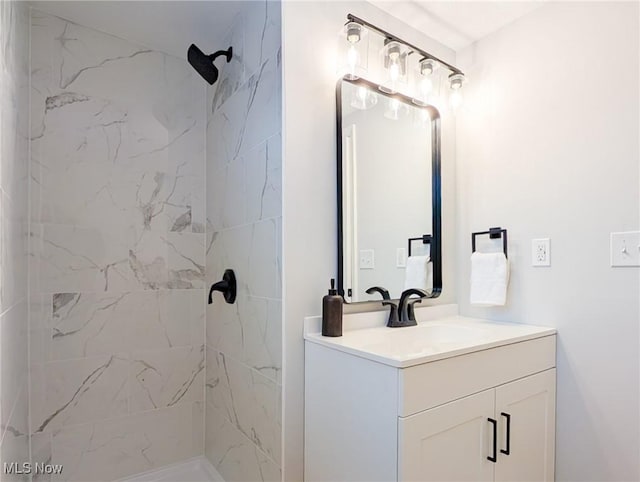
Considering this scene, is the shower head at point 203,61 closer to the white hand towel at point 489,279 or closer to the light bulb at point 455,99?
the light bulb at point 455,99

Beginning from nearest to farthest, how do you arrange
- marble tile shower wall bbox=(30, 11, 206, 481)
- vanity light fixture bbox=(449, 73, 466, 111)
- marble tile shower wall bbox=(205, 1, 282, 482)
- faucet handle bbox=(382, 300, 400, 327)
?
1. marble tile shower wall bbox=(205, 1, 282, 482)
2. faucet handle bbox=(382, 300, 400, 327)
3. marble tile shower wall bbox=(30, 11, 206, 481)
4. vanity light fixture bbox=(449, 73, 466, 111)

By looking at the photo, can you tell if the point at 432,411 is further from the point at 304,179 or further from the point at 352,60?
the point at 352,60

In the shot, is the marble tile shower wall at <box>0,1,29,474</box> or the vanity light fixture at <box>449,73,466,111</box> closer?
the marble tile shower wall at <box>0,1,29,474</box>

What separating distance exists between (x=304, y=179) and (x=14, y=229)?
1.05 metres

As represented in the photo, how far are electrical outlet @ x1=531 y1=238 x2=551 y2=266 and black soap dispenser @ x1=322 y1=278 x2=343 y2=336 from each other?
92 cm

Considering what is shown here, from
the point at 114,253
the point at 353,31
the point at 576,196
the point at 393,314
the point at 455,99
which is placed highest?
the point at 353,31

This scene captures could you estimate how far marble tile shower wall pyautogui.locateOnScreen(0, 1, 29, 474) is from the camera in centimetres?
109

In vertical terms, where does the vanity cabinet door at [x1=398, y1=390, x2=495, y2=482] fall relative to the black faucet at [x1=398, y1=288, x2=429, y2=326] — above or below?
below

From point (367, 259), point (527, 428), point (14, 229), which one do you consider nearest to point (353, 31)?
point (367, 259)

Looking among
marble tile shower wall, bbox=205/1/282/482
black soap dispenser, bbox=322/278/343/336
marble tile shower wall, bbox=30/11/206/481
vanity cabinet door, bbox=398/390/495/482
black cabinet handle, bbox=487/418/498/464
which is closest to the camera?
vanity cabinet door, bbox=398/390/495/482

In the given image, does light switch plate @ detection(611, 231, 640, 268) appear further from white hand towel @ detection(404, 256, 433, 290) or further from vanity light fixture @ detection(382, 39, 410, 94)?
vanity light fixture @ detection(382, 39, 410, 94)

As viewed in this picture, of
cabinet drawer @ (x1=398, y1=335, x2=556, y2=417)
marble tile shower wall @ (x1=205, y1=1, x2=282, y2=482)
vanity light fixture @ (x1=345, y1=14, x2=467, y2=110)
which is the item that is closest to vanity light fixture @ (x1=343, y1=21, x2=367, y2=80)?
vanity light fixture @ (x1=345, y1=14, x2=467, y2=110)

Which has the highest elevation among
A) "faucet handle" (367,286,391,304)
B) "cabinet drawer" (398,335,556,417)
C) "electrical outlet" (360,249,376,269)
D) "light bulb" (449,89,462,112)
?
"light bulb" (449,89,462,112)

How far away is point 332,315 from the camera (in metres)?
1.38
